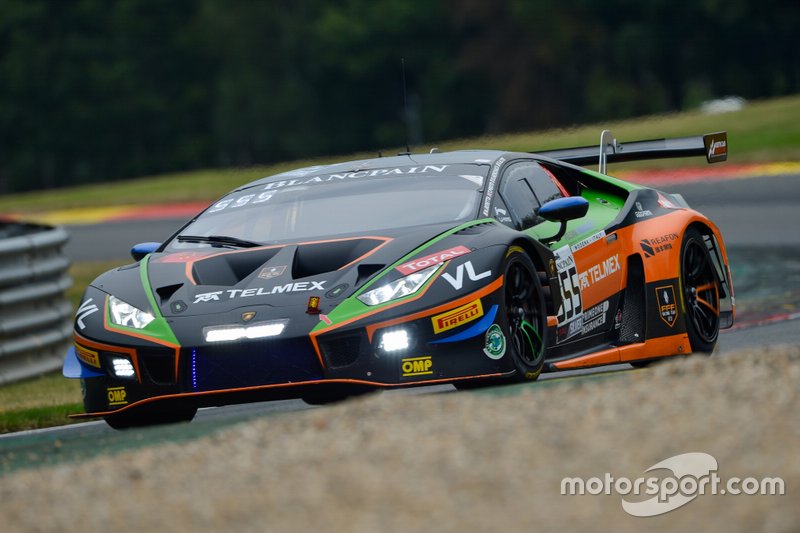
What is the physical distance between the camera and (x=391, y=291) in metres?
6.66

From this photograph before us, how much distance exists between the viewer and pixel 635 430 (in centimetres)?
482

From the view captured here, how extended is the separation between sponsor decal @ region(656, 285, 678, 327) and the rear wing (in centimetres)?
141

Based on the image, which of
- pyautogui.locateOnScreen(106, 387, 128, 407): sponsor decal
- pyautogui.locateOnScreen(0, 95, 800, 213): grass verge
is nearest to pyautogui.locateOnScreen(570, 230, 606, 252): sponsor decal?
pyautogui.locateOnScreen(106, 387, 128, 407): sponsor decal

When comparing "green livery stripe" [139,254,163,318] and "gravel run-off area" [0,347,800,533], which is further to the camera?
"green livery stripe" [139,254,163,318]

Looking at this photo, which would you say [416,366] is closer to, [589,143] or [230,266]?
[230,266]

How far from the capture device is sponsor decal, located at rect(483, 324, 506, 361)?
6.65m

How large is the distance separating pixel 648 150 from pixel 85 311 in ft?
13.3

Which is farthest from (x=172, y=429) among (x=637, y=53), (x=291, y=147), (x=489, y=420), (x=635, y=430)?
(x=291, y=147)

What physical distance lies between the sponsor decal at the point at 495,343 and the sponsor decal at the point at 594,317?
3.94ft

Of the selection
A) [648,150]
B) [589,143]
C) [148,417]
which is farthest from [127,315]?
[589,143]

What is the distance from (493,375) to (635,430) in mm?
1862

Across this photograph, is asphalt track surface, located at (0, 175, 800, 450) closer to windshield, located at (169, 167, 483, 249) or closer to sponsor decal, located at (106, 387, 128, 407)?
sponsor decal, located at (106, 387, 128, 407)

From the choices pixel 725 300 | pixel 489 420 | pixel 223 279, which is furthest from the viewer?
pixel 725 300

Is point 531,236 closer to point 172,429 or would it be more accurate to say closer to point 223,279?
point 223,279
